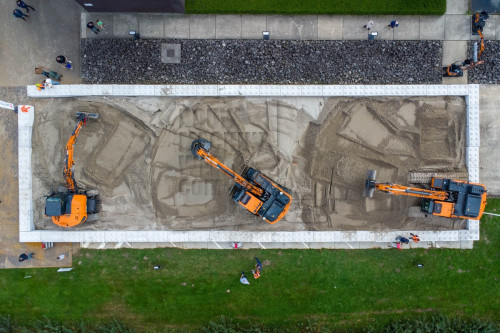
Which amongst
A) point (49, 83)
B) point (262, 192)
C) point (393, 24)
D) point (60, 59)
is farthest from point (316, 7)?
point (49, 83)

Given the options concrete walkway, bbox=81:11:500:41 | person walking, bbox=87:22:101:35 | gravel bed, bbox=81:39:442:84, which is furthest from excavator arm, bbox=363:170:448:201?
person walking, bbox=87:22:101:35

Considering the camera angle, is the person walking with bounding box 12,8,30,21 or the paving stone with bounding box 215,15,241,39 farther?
the paving stone with bounding box 215,15,241,39

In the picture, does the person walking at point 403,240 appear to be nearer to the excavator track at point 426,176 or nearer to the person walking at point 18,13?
the excavator track at point 426,176

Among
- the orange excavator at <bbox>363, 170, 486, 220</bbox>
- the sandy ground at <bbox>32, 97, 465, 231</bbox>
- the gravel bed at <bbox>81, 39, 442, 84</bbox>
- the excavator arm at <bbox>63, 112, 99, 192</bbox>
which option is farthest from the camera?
the gravel bed at <bbox>81, 39, 442, 84</bbox>

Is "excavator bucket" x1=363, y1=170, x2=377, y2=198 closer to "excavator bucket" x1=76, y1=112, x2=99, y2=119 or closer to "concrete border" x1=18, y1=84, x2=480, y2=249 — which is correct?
"concrete border" x1=18, y1=84, x2=480, y2=249

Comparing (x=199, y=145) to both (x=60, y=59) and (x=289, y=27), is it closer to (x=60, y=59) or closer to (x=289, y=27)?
(x=289, y=27)

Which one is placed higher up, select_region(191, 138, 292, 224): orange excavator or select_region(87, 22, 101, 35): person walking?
select_region(87, 22, 101, 35): person walking
